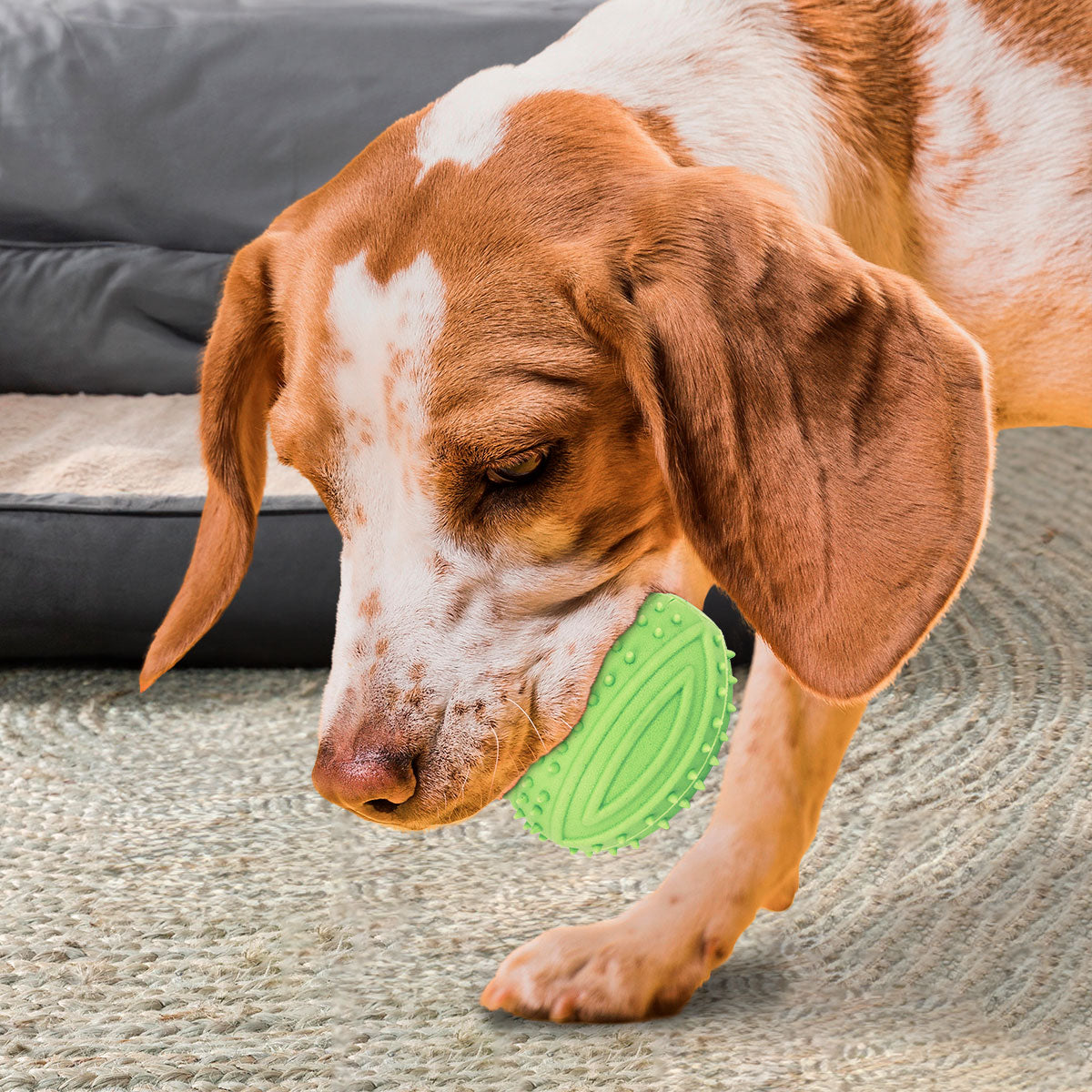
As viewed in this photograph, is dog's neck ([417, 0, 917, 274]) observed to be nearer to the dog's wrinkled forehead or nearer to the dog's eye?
the dog's wrinkled forehead

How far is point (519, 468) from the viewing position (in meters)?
0.89

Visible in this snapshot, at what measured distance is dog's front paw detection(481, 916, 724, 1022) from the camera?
1.05m

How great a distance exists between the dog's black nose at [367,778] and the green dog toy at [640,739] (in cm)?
13

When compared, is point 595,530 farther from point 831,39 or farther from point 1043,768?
point 1043,768

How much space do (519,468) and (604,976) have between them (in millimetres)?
460

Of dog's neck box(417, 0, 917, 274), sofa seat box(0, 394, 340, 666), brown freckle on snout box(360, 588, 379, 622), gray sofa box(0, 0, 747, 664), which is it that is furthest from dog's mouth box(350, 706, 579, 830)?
gray sofa box(0, 0, 747, 664)

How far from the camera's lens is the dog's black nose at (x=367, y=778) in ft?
2.87

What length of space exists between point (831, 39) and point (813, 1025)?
84cm

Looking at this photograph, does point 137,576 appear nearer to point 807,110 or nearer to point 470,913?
point 470,913

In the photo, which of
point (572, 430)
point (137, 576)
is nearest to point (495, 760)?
point (572, 430)

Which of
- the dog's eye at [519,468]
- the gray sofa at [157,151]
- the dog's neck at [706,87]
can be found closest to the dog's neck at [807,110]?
the dog's neck at [706,87]

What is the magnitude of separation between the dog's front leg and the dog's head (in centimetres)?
19

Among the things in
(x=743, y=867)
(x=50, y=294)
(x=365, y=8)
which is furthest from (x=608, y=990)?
(x=365, y=8)

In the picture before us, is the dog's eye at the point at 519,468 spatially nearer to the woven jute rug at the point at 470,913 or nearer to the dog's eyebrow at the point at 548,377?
the dog's eyebrow at the point at 548,377
